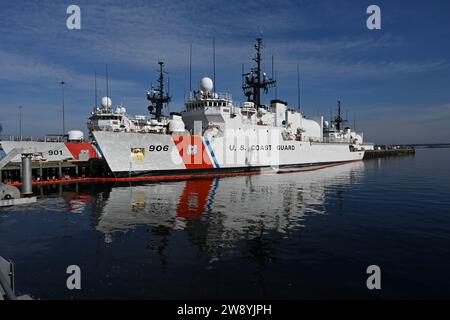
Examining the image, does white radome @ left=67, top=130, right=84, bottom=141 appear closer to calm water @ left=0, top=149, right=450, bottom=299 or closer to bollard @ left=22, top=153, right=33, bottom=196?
calm water @ left=0, top=149, right=450, bottom=299

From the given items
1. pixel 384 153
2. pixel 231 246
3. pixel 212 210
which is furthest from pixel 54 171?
pixel 384 153

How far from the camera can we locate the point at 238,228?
1166 centimetres

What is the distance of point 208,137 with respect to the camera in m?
29.4

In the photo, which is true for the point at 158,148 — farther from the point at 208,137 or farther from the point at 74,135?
the point at 74,135

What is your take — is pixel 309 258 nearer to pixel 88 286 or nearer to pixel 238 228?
pixel 238 228

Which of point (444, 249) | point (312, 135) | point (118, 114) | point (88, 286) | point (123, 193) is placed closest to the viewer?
point (88, 286)

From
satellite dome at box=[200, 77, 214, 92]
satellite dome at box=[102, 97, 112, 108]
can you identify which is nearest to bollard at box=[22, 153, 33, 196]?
satellite dome at box=[200, 77, 214, 92]

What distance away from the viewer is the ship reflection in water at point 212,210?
11219mm

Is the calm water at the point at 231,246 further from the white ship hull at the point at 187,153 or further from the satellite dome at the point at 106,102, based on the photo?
the satellite dome at the point at 106,102

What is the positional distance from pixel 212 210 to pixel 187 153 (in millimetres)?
14521

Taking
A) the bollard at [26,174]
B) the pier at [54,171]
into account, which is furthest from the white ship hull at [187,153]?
the bollard at [26,174]

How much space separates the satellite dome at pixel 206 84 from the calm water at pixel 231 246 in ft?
62.4

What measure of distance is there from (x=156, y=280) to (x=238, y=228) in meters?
5.16

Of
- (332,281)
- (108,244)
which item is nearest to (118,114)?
(108,244)
